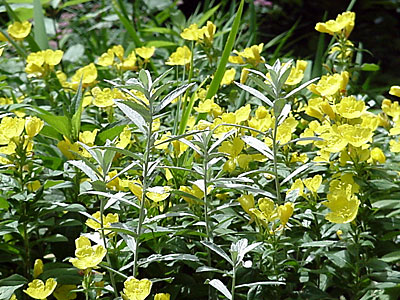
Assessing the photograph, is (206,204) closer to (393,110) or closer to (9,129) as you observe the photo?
(9,129)

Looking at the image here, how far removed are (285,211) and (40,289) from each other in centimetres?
47

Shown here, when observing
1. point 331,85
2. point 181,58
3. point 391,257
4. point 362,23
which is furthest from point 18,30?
point 362,23

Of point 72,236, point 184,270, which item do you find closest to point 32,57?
point 72,236

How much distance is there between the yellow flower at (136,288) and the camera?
1.02 metres

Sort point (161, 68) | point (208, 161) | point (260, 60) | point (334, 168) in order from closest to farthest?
1. point (208, 161)
2. point (334, 168)
3. point (260, 60)
4. point (161, 68)

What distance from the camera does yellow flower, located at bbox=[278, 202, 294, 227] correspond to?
111 cm

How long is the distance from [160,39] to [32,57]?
95cm

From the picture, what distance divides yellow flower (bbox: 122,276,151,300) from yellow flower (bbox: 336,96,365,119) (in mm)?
541

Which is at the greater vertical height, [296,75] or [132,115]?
[132,115]

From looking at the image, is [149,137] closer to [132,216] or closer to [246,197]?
[246,197]

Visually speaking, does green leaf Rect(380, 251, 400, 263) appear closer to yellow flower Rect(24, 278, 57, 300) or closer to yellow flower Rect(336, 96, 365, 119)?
yellow flower Rect(336, 96, 365, 119)

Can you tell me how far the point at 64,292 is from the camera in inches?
49.9

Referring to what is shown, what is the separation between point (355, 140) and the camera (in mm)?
1207

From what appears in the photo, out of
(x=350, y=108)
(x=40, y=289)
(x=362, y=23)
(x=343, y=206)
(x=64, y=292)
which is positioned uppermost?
(x=350, y=108)
